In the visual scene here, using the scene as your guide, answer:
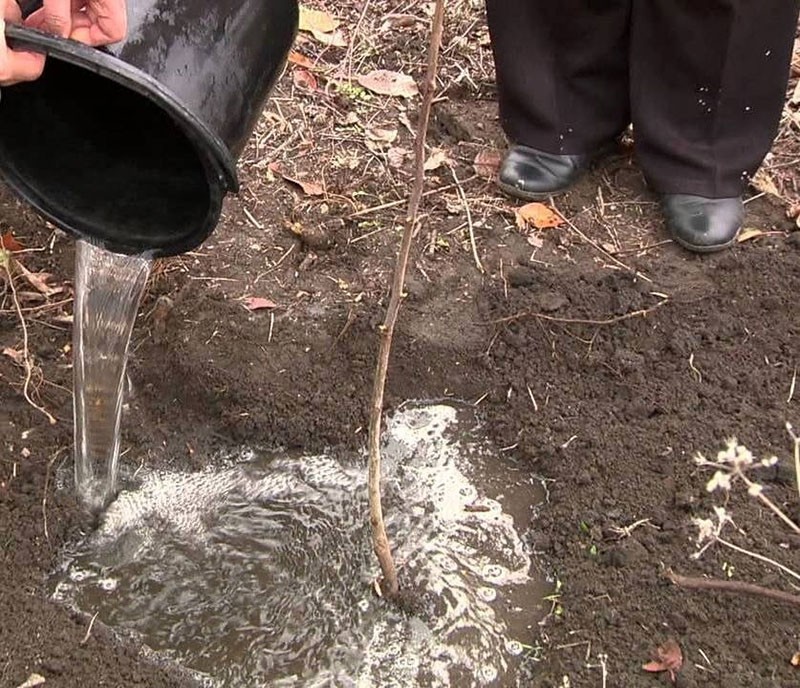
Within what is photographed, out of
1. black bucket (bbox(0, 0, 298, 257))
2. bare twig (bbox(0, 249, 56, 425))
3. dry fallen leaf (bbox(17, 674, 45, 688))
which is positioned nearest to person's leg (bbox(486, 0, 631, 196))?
black bucket (bbox(0, 0, 298, 257))

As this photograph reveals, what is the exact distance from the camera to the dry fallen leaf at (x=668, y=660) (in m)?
1.65

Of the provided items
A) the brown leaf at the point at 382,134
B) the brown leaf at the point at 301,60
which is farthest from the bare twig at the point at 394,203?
the brown leaf at the point at 301,60

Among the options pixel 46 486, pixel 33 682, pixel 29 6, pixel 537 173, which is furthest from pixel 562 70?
pixel 33 682

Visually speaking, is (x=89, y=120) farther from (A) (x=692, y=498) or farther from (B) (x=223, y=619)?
(A) (x=692, y=498)

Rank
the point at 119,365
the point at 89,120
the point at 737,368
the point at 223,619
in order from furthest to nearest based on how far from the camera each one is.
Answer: the point at 737,368 → the point at 119,365 → the point at 223,619 → the point at 89,120

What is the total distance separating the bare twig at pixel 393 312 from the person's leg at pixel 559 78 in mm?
846

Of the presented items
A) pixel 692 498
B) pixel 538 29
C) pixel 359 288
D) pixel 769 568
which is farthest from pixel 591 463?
pixel 538 29

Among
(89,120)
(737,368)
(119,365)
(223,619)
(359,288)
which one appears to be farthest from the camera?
(359,288)

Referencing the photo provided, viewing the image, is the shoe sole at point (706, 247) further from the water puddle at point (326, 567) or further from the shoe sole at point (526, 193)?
the water puddle at point (326, 567)

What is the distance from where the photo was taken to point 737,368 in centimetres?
210

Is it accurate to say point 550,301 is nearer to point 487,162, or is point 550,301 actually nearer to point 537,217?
point 537,217

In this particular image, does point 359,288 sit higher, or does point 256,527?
point 359,288

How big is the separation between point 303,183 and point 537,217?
58 cm

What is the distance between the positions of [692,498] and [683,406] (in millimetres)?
233
